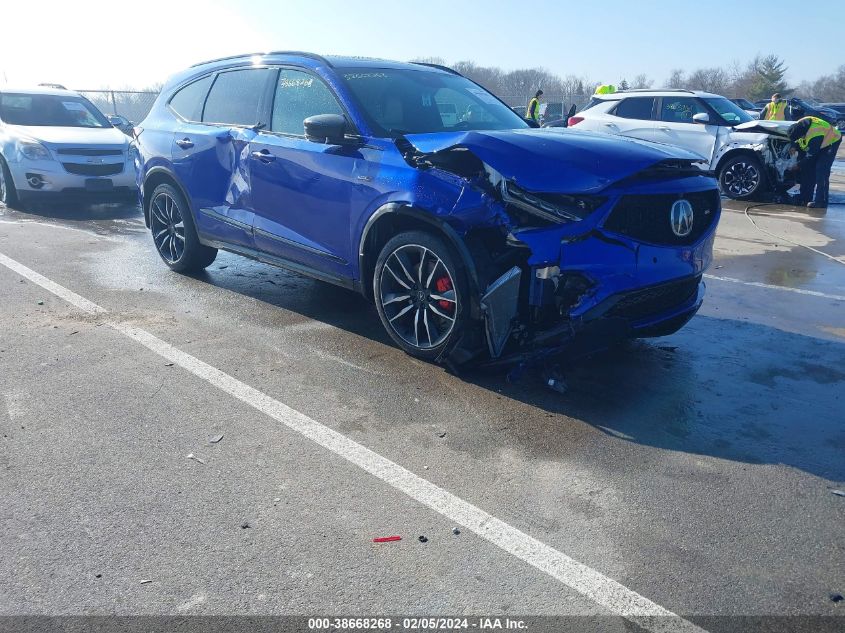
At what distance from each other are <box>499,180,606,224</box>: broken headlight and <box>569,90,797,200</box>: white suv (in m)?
9.04

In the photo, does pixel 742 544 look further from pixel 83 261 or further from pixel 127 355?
pixel 83 261

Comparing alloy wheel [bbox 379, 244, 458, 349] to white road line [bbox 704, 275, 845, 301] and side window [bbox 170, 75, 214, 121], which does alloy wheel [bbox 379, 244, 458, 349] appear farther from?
white road line [bbox 704, 275, 845, 301]

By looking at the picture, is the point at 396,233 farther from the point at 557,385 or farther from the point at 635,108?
the point at 635,108

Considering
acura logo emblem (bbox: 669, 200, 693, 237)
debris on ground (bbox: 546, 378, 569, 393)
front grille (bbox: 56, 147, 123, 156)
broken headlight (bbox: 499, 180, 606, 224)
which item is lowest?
debris on ground (bbox: 546, 378, 569, 393)

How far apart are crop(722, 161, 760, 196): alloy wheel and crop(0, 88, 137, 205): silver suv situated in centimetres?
1045

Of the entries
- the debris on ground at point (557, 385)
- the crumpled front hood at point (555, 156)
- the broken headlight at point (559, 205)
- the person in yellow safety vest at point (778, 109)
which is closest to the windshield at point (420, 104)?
the crumpled front hood at point (555, 156)

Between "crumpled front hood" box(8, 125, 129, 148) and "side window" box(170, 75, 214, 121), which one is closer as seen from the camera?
"side window" box(170, 75, 214, 121)

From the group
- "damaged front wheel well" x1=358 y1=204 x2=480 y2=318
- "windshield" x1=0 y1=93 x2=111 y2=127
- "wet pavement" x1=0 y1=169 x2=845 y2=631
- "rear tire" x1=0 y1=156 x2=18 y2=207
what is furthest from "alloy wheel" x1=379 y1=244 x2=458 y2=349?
"windshield" x1=0 y1=93 x2=111 y2=127

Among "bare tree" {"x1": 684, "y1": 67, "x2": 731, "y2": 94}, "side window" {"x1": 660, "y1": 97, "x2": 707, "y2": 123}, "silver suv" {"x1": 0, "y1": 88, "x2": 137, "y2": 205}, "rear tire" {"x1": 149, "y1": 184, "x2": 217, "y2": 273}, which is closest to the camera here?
"rear tire" {"x1": 149, "y1": 184, "x2": 217, "y2": 273}

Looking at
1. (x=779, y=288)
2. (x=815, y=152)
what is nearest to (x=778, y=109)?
(x=815, y=152)

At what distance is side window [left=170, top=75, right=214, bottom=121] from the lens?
657cm

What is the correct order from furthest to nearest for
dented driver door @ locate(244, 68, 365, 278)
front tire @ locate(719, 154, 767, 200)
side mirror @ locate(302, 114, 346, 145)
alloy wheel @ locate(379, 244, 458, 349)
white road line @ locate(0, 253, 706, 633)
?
front tire @ locate(719, 154, 767, 200) → dented driver door @ locate(244, 68, 365, 278) → side mirror @ locate(302, 114, 346, 145) → alloy wheel @ locate(379, 244, 458, 349) → white road line @ locate(0, 253, 706, 633)

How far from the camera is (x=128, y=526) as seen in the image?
9.82 feet

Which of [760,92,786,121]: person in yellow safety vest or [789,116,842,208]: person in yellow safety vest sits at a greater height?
[760,92,786,121]: person in yellow safety vest
